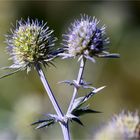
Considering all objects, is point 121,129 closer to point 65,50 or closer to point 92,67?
point 65,50

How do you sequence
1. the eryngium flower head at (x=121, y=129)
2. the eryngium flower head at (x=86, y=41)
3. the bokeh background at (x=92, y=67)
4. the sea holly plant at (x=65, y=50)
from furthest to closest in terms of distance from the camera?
the bokeh background at (x=92, y=67), the eryngium flower head at (x=86, y=41), the sea holly plant at (x=65, y=50), the eryngium flower head at (x=121, y=129)

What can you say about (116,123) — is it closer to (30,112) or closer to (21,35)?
(21,35)

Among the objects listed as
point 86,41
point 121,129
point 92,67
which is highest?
point 86,41

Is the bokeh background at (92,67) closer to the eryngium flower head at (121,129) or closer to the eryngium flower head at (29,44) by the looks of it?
the eryngium flower head at (29,44)

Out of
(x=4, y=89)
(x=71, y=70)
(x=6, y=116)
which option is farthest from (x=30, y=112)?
(x=4, y=89)

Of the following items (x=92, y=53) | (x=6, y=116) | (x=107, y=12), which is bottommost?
(x=6, y=116)

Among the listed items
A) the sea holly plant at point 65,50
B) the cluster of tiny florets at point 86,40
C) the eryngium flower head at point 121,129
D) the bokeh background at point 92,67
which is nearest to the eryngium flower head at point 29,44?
the sea holly plant at point 65,50

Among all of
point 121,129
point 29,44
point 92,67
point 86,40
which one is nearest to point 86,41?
point 86,40
